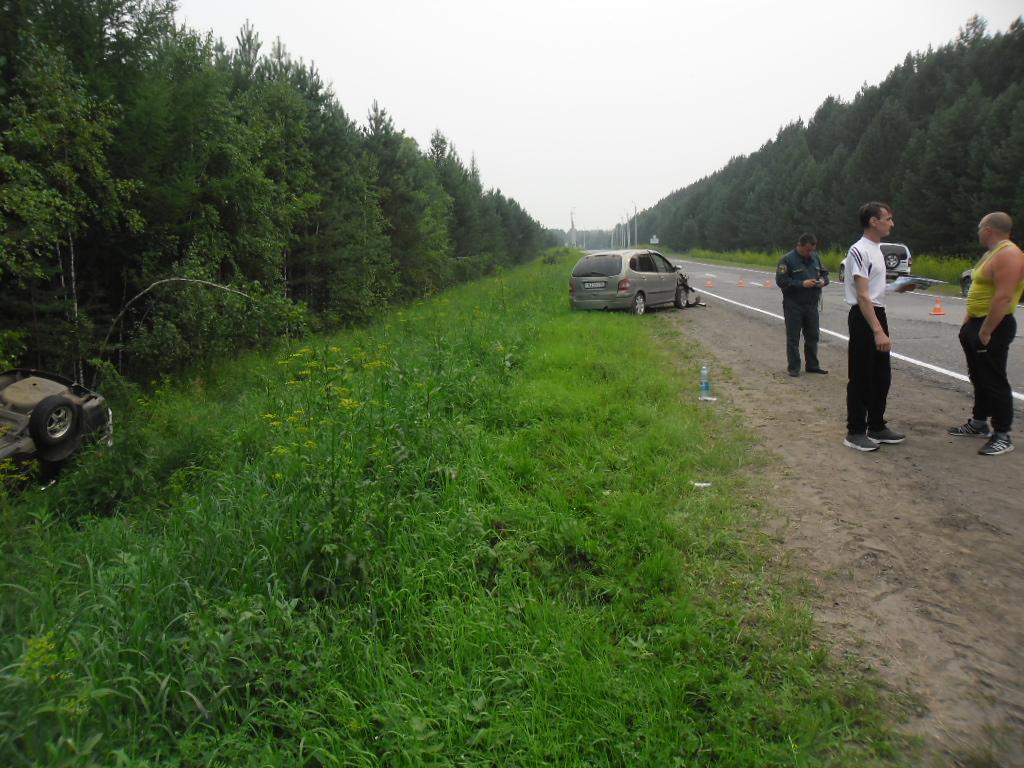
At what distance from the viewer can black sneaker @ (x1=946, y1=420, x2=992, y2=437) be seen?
5191 millimetres

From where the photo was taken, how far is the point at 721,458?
488cm

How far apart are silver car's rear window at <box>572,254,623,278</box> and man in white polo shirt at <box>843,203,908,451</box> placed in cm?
943

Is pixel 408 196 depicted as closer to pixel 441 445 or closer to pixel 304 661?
pixel 441 445

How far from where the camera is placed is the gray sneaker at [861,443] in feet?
16.5

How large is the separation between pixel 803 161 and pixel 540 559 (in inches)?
2711

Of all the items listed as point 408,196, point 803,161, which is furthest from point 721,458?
point 803,161

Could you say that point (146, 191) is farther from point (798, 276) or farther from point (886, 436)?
point (886, 436)

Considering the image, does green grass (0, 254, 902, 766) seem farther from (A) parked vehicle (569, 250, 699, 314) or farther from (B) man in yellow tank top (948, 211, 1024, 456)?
(A) parked vehicle (569, 250, 699, 314)

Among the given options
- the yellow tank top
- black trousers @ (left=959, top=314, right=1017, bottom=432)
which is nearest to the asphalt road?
black trousers @ (left=959, top=314, right=1017, bottom=432)

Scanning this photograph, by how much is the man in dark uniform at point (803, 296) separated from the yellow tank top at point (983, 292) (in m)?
2.85

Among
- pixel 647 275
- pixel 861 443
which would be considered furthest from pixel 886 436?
pixel 647 275

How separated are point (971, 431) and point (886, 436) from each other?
2.44 feet

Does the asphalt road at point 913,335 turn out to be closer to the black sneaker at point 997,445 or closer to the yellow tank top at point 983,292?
the black sneaker at point 997,445

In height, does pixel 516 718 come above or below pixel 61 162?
below
